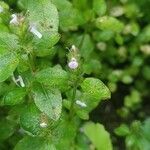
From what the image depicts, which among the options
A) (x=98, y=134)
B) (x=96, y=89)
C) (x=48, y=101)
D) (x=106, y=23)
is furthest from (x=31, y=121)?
(x=106, y=23)

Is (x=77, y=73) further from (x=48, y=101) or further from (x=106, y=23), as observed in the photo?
(x=106, y=23)

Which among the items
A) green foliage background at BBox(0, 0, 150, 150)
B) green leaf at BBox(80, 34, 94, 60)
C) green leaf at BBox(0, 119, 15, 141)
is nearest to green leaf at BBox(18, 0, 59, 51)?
green foliage background at BBox(0, 0, 150, 150)

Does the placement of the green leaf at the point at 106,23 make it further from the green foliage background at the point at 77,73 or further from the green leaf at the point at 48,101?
the green leaf at the point at 48,101

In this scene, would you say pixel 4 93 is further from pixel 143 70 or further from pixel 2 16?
pixel 143 70

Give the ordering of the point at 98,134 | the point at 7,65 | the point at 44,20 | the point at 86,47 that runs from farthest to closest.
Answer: the point at 86,47 → the point at 98,134 → the point at 44,20 → the point at 7,65

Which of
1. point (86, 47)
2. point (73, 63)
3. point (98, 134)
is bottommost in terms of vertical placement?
point (98, 134)
